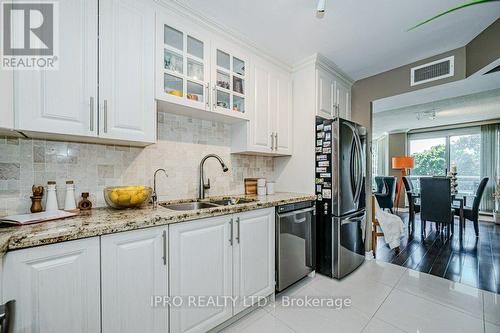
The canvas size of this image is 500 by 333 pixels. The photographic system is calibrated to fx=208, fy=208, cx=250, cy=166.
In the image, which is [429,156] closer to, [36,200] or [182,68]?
[182,68]

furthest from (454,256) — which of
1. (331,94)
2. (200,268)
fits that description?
(200,268)

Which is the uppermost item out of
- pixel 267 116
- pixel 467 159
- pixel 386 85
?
pixel 386 85

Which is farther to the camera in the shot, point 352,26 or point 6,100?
point 352,26

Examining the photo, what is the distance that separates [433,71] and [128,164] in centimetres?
328

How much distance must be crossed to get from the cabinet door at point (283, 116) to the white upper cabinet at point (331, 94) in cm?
34

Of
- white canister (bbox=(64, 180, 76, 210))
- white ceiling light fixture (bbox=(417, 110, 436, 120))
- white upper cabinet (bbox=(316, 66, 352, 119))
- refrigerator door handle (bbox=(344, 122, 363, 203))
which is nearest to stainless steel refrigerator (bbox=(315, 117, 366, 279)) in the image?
refrigerator door handle (bbox=(344, 122, 363, 203))

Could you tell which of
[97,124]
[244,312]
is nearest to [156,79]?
[97,124]

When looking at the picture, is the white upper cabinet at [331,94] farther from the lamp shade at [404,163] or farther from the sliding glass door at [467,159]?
the sliding glass door at [467,159]

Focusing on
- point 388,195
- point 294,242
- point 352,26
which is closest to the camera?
point 352,26

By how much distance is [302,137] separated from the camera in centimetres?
250

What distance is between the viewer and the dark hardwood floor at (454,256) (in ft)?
7.44

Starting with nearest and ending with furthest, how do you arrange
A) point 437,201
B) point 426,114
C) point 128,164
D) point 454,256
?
point 128,164
point 454,256
point 437,201
point 426,114
